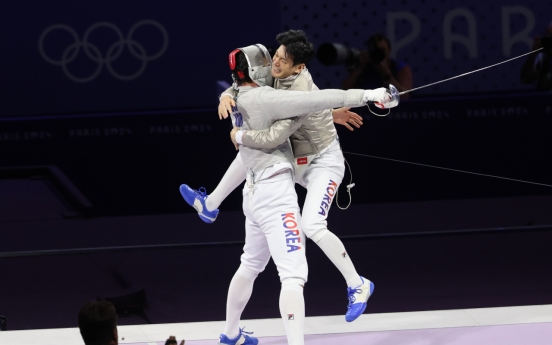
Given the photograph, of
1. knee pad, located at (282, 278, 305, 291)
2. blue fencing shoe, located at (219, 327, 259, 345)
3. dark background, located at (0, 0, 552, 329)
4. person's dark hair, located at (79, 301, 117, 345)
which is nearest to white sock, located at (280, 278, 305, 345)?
knee pad, located at (282, 278, 305, 291)

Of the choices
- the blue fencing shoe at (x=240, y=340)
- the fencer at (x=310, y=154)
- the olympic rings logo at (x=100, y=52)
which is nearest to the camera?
the fencer at (x=310, y=154)

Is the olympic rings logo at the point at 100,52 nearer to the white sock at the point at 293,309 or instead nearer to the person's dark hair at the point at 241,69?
the person's dark hair at the point at 241,69

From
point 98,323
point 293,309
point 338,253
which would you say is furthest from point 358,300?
point 98,323

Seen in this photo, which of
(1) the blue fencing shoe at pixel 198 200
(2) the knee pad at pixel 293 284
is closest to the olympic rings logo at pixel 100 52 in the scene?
(1) the blue fencing shoe at pixel 198 200

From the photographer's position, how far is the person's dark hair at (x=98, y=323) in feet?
6.49

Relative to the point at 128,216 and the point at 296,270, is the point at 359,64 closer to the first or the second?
the point at 128,216

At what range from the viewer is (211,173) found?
18.5 feet

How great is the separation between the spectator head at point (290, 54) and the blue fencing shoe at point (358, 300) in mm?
760

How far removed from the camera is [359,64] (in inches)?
243

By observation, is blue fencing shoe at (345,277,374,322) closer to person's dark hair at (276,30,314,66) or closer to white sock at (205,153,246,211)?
white sock at (205,153,246,211)

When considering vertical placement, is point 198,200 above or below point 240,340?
above

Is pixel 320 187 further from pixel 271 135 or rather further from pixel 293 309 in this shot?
pixel 293 309

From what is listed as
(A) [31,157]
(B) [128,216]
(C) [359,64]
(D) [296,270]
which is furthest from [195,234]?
(D) [296,270]

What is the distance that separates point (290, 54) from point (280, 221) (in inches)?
21.1
